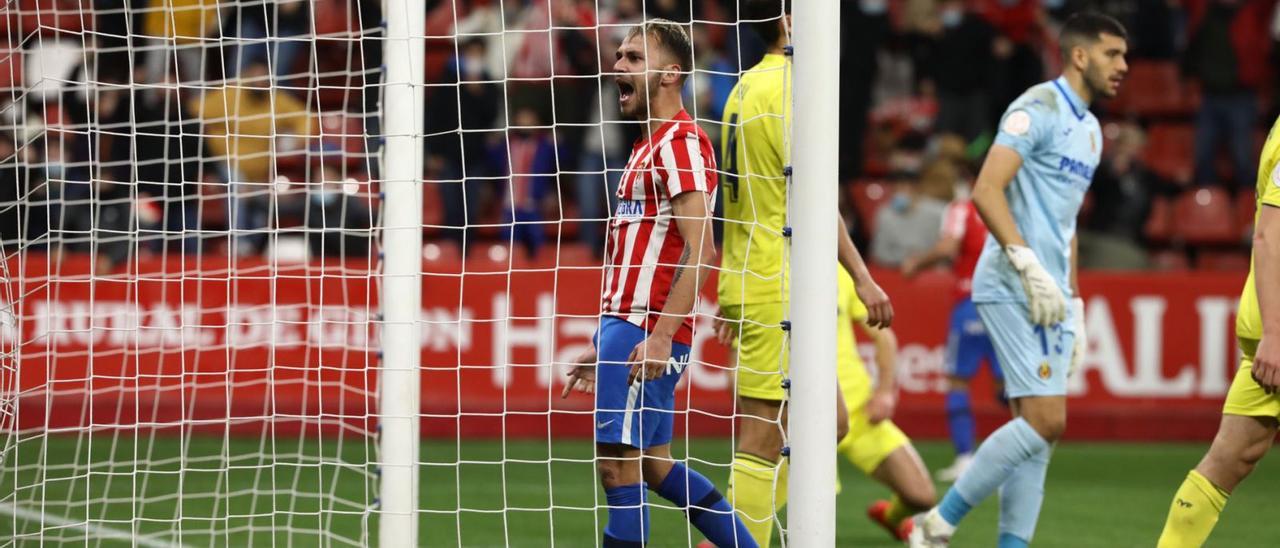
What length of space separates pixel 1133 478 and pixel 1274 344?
5.34 meters

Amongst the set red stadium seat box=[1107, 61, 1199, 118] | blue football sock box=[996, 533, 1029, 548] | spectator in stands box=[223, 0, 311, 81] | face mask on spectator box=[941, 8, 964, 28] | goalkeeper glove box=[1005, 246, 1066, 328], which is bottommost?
blue football sock box=[996, 533, 1029, 548]

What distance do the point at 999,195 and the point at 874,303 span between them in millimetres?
1117

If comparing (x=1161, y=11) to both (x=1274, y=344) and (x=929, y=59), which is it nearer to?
(x=929, y=59)

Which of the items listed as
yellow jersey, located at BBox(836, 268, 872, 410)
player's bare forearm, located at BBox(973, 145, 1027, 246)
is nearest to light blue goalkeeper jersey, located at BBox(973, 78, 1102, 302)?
player's bare forearm, located at BBox(973, 145, 1027, 246)

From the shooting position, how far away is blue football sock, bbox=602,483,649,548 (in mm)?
4832

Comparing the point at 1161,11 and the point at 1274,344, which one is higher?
the point at 1161,11

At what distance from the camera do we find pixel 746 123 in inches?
217

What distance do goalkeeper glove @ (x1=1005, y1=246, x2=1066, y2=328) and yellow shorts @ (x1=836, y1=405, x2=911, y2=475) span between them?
3.84 feet

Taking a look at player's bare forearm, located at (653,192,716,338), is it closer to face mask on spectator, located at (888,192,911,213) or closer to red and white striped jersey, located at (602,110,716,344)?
red and white striped jersey, located at (602,110,716,344)

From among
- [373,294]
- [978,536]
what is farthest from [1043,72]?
[978,536]

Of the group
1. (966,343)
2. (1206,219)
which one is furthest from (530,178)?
(1206,219)

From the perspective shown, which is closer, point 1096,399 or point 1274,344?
point 1274,344

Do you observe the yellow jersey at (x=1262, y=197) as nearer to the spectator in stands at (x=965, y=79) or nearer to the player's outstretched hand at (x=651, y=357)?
the player's outstretched hand at (x=651, y=357)

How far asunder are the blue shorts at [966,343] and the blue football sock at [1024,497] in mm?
4098
